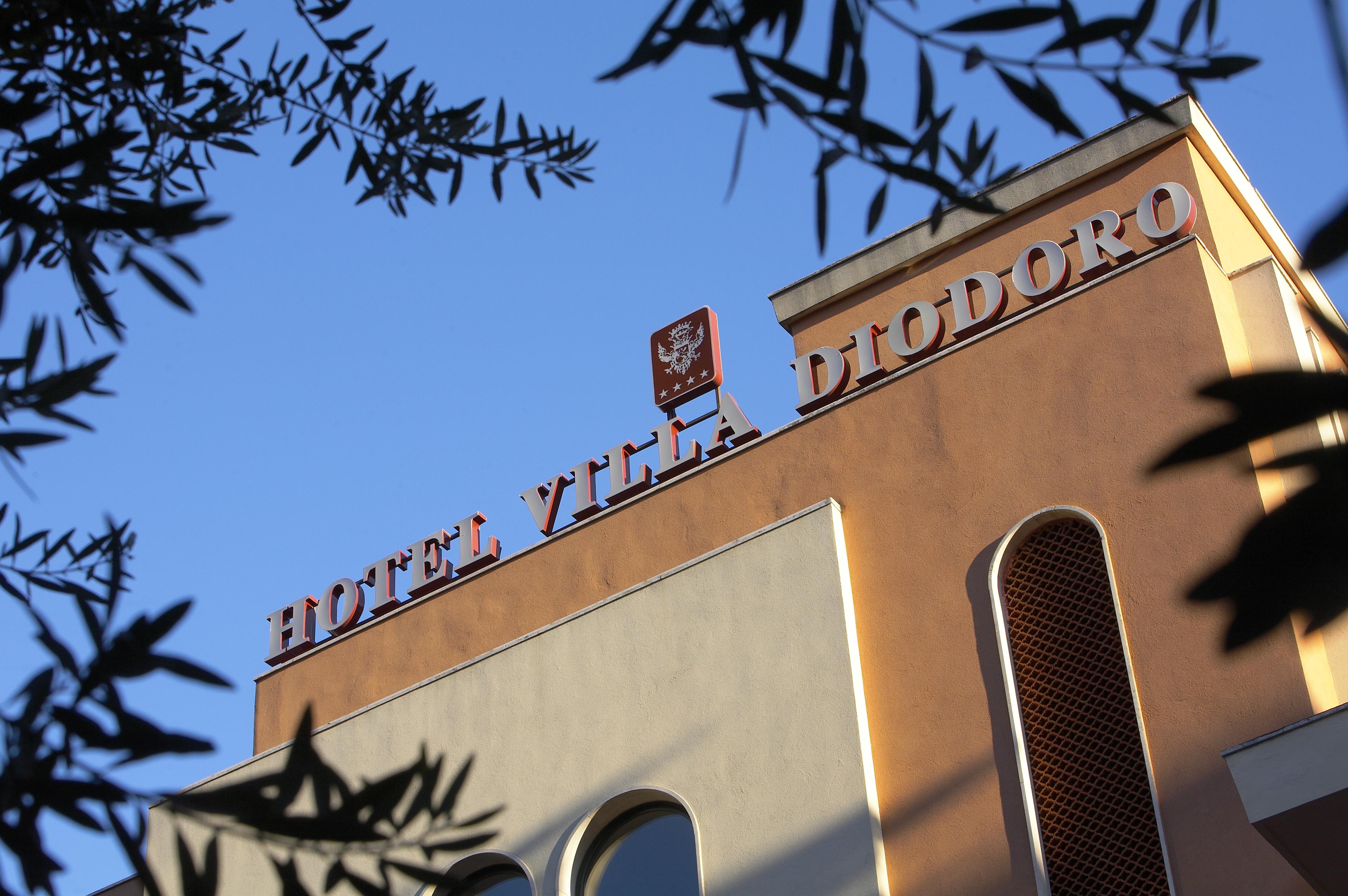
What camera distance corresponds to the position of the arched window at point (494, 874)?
12.2 meters

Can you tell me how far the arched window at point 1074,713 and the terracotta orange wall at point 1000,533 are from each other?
5.7 inches

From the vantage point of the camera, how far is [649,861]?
459 inches

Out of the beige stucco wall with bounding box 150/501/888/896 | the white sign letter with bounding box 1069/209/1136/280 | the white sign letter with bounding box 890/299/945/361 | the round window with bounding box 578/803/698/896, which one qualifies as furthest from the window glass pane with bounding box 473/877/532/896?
the white sign letter with bounding box 1069/209/1136/280

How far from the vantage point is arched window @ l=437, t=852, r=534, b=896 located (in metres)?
12.2

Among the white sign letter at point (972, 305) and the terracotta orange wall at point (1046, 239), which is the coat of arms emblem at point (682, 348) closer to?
the terracotta orange wall at point (1046, 239)

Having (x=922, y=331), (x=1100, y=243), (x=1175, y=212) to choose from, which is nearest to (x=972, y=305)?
(x=922, y=331)

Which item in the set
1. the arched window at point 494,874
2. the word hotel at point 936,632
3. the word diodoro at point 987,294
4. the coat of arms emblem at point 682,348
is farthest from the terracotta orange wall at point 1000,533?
the coat of arms emblem at point 682,348

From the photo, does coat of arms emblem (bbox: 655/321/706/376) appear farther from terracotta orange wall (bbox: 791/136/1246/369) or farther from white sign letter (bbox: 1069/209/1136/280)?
white sign letter (bbox: 1069/209/1136/280)

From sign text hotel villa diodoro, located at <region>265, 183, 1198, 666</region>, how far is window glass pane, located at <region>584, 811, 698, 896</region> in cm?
336

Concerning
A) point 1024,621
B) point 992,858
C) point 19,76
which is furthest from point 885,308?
point 19,76

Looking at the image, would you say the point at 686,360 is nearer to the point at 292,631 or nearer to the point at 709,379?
the point at 709,379

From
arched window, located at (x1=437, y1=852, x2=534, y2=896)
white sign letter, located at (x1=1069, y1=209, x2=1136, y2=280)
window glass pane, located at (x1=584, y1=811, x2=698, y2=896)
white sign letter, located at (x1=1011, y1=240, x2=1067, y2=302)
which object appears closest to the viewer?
window glass pane, located at (x1=584, y1=811, x2=698, y2=896)

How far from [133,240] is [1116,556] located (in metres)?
8.22

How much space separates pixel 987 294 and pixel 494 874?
6.65 metres
